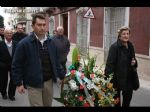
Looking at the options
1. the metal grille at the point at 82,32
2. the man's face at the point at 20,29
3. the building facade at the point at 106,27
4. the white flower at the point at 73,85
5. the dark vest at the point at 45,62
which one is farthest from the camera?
the metal grille at the point at 82,32

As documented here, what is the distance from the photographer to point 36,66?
17.9 feet

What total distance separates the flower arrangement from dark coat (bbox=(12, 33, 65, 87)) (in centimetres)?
34

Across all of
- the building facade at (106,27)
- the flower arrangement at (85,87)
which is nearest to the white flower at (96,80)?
the flower arrangement at (85,87)

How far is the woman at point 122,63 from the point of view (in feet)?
21.8

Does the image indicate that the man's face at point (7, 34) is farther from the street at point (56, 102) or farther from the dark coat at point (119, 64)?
the dark coat at point (119, 64)

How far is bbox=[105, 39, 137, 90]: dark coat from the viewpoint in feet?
21.8

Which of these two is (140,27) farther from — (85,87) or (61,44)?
(85,87)

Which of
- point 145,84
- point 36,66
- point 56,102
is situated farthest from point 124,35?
point 145,84

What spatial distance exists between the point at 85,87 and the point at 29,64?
0.93 m

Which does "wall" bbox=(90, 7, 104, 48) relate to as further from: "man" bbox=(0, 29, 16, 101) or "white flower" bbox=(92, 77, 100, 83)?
"white flower" bbox=(92, 77, 100, 83)

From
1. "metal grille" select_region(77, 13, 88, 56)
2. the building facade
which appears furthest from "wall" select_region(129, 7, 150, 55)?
"metal grille" select_region(77, 13, 88, 56)

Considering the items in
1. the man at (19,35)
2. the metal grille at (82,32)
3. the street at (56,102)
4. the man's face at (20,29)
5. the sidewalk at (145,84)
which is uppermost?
the man's face at (20,29)
